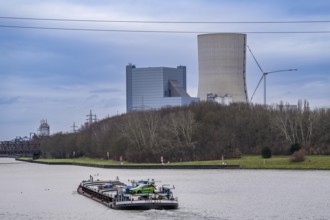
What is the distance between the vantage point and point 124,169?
109 m

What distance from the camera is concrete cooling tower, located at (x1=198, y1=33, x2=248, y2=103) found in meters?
129

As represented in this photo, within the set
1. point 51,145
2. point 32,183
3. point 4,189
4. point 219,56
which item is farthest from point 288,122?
point 51,145

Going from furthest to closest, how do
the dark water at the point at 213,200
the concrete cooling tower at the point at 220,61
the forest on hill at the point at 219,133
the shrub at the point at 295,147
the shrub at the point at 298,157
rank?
the concrete cooling tower at the point at 220,61, the forest on hill at the point at 219,133, the shrub at the point at 295,147, the shrub at the point at 298,157, the dark water at the point at 213,200

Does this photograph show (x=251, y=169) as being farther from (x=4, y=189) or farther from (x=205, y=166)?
(x=4, y=189)

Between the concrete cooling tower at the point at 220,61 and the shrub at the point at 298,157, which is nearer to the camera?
the shrub at the point at 298,157

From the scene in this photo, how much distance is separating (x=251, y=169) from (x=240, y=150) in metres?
24.8

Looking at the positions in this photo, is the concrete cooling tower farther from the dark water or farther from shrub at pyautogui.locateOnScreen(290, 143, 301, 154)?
the dark water

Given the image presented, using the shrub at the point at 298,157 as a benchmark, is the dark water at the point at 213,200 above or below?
below

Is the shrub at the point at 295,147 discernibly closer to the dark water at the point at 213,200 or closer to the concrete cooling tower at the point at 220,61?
the dark water at the point at 213,200

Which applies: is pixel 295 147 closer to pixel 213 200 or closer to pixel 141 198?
pixel 213 200

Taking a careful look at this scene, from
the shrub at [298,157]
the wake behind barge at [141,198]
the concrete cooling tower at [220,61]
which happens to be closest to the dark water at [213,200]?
the wake behind barge at [141,198]

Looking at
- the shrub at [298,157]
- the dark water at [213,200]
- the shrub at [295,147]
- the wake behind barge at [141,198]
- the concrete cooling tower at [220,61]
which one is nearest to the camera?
the dark water at [213,200]

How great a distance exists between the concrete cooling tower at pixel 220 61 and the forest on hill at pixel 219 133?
4.51 metres

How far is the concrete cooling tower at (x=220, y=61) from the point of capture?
12888 cm
